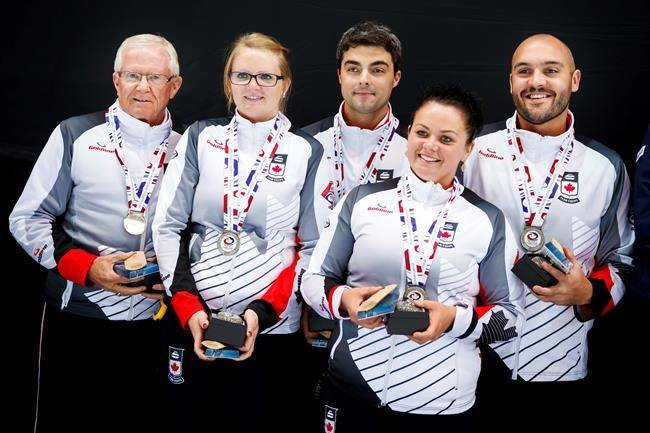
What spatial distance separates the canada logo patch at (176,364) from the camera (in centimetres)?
277

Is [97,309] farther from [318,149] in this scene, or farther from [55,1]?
[55,1]

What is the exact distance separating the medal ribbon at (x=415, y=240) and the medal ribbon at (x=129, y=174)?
3.26 ft

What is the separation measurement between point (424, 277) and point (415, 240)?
125mm

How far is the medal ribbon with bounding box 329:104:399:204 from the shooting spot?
300 centimetres

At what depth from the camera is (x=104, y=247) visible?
291cm

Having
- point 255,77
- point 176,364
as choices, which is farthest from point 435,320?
point 255,77

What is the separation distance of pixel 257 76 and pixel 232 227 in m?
0.56

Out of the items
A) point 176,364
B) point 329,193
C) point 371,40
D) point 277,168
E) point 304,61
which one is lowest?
point 176,364

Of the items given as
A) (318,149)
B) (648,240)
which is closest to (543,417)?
(648,240)

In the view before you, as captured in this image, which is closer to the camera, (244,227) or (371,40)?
(244,227)

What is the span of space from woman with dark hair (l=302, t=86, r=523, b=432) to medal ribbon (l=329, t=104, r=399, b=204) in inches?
17.0

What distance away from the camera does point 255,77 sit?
9.14 ft

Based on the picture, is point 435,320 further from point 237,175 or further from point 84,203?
point 84,203

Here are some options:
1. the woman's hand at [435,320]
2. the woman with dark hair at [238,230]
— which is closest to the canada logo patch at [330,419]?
the woman with dark hair at [238,230]
